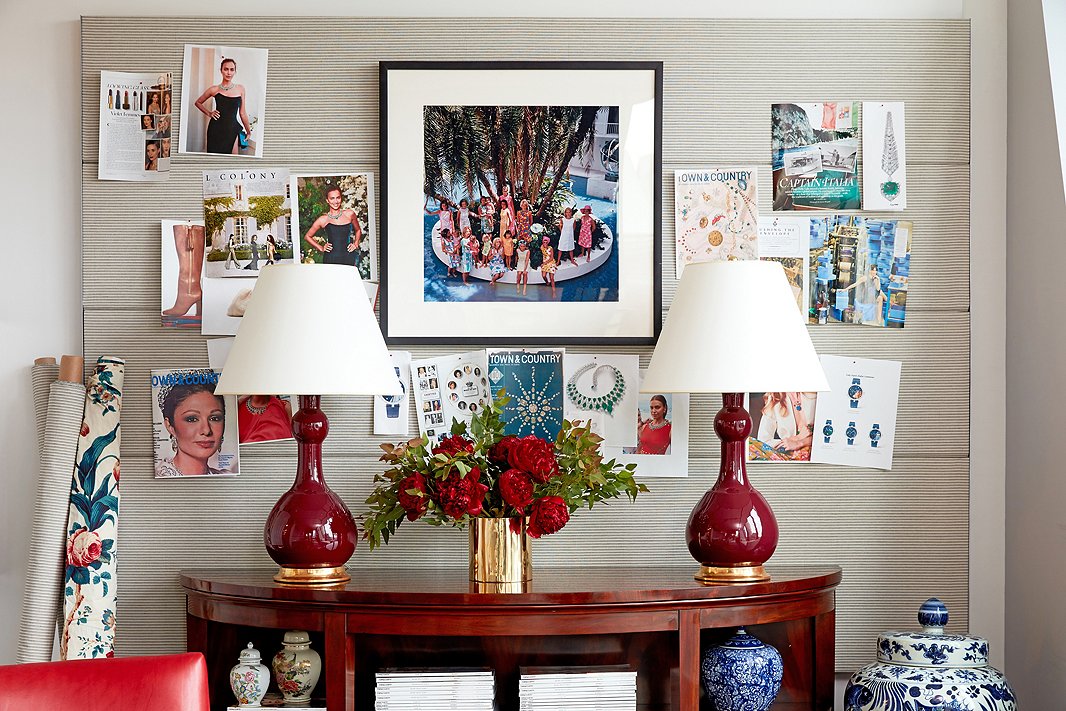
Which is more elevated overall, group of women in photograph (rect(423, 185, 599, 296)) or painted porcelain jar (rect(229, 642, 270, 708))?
group of women in photograph (rect(423, 185, 599, 296))

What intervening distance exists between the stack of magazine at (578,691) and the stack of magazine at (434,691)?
8 cm

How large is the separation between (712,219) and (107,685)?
5.08 ft

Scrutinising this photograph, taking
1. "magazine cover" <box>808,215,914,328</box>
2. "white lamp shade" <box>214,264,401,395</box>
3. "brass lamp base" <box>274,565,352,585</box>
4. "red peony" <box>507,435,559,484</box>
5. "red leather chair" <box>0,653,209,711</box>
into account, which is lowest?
"red leather chair" <box>0,653,209,711</box>

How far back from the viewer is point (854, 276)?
2.24 meters

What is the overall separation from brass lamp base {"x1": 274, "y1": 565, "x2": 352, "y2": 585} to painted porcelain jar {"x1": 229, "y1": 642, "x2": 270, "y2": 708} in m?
0.17

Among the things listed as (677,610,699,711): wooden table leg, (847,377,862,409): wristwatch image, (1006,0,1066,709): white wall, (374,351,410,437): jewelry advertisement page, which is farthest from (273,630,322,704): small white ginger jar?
(1006,0,1066,709): white wall

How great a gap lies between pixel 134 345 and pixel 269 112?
623 mm

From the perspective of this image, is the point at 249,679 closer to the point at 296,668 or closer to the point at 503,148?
the point at 296,668

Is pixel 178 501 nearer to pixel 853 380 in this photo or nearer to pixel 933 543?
pixel 853 380

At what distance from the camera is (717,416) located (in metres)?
2.02

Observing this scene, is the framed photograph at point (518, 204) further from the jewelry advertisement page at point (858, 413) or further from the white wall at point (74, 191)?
the jewelry advertisement page at point (858, 413)

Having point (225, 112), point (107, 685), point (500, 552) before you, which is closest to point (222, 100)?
A: point (225, 112)

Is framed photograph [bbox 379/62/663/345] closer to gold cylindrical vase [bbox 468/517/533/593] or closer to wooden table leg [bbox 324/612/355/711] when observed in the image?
gold cylindrical vase [bbox 468/517/533/593]

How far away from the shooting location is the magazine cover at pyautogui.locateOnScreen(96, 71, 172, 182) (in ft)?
7.29
